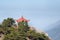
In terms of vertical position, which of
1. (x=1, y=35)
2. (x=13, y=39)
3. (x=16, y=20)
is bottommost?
(x=13, y=39)

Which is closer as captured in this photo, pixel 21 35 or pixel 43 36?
pixel 21 35

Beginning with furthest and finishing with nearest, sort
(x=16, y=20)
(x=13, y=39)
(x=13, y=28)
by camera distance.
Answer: (x=16, y=20), (x=13, y=28), (x=13, y=39)

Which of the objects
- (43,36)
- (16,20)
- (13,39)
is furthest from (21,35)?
(16,20)

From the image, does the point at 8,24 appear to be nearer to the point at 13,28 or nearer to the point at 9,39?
the point at 13,28

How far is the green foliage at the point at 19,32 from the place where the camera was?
196 feet

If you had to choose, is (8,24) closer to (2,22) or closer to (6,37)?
(2,22)

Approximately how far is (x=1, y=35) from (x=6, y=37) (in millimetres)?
5419

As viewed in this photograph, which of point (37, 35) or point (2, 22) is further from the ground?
point (2, 22)

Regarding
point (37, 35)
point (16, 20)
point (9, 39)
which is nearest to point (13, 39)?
point (9, 39)

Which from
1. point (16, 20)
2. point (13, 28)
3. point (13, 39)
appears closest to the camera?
point (13, 39)

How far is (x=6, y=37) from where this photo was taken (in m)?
60.1

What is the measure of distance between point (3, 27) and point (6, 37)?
5.50m

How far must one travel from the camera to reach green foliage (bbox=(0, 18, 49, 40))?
5974 centimetres

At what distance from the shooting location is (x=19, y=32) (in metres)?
60.8
